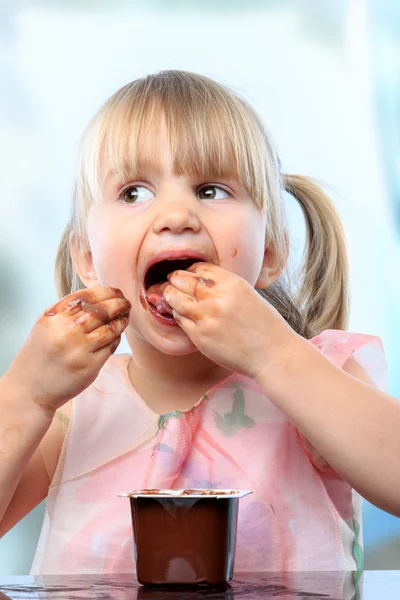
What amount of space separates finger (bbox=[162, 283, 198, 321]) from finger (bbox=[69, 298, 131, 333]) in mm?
60

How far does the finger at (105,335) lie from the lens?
93cm

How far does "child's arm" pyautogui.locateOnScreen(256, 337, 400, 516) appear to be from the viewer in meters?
0.86

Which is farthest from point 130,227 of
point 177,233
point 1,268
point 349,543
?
point 1,268

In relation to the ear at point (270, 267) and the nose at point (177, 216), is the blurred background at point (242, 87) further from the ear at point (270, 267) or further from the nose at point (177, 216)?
the nose at point (177, 216)

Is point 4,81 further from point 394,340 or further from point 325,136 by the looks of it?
point 394,340

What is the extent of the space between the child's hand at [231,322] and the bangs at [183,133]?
7.3 inches

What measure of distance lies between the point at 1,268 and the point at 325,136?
103 cm

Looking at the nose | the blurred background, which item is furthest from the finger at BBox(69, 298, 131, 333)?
the blurred background

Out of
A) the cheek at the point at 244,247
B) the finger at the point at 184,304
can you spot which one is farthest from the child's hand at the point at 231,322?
the cheek at the point at 244,247

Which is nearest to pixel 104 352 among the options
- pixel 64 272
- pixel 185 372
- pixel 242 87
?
pixel 185 372

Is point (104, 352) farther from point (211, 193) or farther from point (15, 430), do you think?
point (211, 193)

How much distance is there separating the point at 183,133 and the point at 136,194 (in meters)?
0.09

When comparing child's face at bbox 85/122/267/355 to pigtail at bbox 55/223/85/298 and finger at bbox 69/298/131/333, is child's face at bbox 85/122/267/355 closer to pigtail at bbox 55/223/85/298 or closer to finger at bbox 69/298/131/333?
finger at bbox 69/298/131/333

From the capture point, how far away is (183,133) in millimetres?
1076
